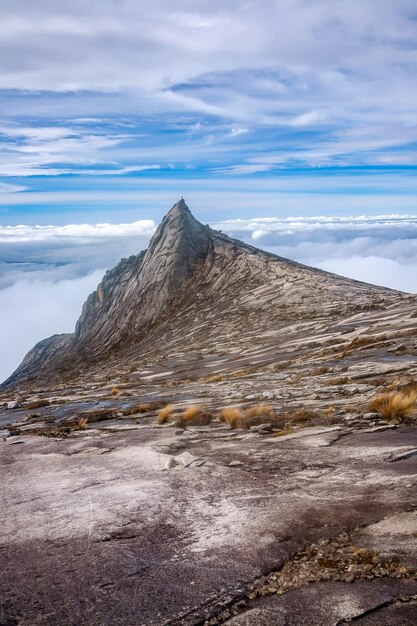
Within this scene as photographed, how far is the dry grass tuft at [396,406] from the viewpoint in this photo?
41.4 feet

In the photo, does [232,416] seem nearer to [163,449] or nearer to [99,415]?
[163,449]

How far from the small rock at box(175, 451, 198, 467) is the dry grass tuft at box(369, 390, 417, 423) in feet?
17.3

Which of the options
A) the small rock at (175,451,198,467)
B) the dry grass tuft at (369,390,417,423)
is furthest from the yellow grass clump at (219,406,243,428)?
the dry grass tuft at (369,390,417,423)

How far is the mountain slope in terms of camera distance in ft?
143

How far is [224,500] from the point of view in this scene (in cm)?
867

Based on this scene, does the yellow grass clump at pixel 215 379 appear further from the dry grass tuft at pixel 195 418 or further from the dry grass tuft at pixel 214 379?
the dry grass tuft at pixel 195 418

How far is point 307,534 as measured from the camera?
7.35m

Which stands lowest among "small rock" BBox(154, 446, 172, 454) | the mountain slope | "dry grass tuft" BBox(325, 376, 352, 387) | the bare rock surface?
the bare rock surface

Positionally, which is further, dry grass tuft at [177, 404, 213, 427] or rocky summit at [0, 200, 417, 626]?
dry grass tuft at [177, 404, 213, 427]

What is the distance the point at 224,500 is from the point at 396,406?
6.21m

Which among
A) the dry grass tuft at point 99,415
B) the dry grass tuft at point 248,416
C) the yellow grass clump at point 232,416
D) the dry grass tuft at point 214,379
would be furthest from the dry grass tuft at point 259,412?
the dry grass tuft at point 214,379

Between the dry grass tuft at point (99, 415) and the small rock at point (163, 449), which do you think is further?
the dry grass tuft at point (99, 415)

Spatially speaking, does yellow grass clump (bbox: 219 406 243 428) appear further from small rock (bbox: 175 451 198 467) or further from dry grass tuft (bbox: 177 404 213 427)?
small rock (bbox: 175 451 198 467)

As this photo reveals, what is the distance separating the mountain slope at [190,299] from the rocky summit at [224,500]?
15370mm
